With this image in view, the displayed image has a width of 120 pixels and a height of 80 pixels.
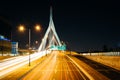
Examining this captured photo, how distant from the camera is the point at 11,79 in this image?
2903cm

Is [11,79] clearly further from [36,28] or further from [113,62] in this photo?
[113,62]

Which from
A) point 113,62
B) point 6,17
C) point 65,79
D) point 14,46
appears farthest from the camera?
point 6,17

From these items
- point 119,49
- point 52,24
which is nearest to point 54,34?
point 52,24

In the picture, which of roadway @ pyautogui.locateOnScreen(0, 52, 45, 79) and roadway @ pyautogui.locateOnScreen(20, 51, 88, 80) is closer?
roadway @ pyautogui.locateOnScreen(20, 51, 88, 80)

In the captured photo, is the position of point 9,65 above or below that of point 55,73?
above

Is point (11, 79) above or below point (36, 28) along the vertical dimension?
below

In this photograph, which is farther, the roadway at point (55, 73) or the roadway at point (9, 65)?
the roadway at point (9, 65)

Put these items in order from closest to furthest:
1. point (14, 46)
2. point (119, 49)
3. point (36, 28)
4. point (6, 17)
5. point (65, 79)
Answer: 1. point (65, 79)
2. point (36, 28)
3. point (119, 49)
4. point (14, 46)
5. point (6, 17)

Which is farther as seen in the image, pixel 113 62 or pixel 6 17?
pixel 6 17

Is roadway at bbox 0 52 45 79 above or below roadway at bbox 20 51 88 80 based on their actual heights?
above

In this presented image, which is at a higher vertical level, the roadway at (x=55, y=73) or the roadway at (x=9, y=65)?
the roadway at (x=9, y=65)

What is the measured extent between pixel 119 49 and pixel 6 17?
4862 inches

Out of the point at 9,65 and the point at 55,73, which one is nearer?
the point at 55,73

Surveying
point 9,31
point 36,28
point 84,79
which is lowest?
point 84,79
